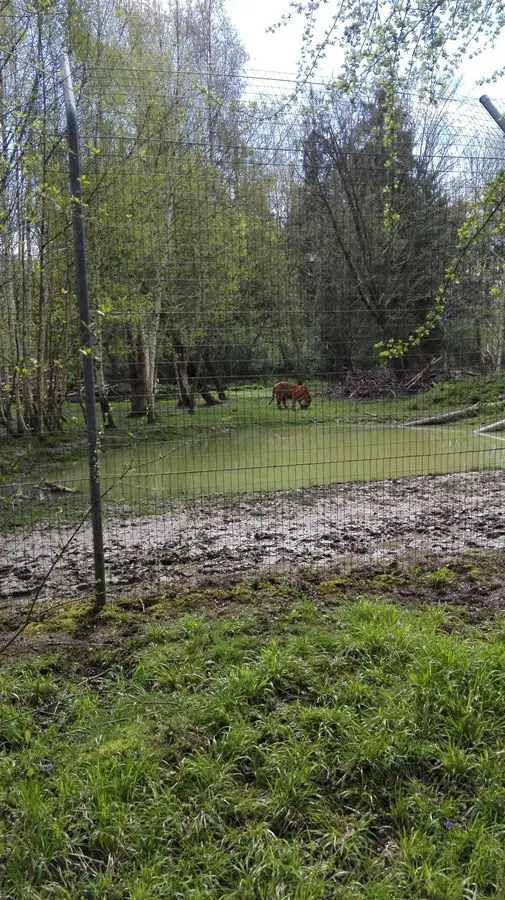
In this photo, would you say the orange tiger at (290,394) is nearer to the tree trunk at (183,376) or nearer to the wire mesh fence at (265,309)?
the wire mesh fence at (265,309)

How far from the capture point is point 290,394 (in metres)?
5.52

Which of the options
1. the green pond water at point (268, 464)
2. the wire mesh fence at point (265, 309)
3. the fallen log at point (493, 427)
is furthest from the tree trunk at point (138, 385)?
the fallen log at point (493, 427)

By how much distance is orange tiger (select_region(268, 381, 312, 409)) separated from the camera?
209 inches

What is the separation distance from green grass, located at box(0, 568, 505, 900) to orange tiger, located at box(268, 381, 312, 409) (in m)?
2.37

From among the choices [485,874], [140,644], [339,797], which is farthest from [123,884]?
[140,644]

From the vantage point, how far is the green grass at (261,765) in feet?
6.37

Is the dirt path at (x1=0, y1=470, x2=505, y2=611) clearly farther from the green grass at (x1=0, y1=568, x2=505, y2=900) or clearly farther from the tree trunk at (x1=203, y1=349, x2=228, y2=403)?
the green grass at (x1=0, y1=568, x2=505, y2=900)

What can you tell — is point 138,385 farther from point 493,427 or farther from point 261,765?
point 493,427

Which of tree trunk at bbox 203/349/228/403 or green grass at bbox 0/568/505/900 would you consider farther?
tree trunk at bbox 203/349/228/403

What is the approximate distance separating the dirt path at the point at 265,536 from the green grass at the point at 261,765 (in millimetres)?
1474

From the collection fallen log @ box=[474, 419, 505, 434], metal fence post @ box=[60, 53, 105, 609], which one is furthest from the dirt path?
fallen log @ box=[474, 419, 505, 434]

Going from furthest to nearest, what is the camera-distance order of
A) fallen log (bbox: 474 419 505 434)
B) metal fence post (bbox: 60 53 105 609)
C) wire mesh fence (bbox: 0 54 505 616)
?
fallen log (bbox: 474 419 505 434)
wire mesh fence (bbox: 0 54 505 616)
metal fence post (bbox: 60 53 105 609)

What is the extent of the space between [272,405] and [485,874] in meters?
3.82

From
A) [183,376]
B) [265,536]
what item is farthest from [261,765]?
[265,536]
